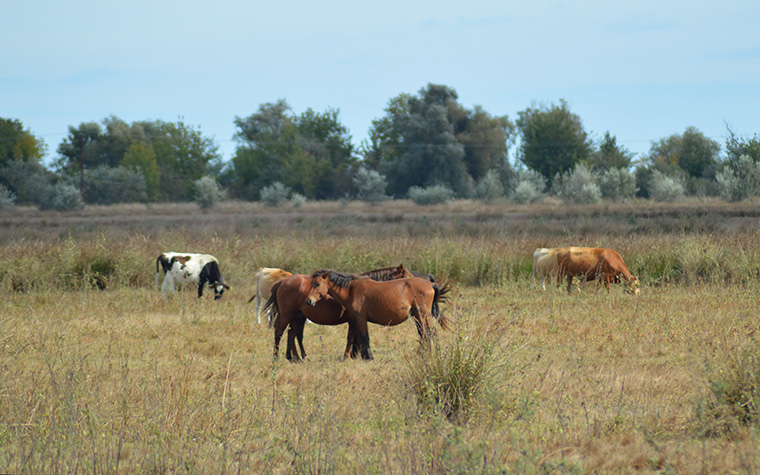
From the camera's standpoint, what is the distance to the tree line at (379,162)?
184 feet

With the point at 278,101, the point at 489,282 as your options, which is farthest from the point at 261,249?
the point at 278,101

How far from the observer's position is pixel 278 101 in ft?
284

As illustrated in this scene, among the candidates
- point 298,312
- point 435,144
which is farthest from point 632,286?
point 435,144

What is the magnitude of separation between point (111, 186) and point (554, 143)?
38.9 metres

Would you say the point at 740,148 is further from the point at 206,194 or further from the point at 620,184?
the point at 206,194

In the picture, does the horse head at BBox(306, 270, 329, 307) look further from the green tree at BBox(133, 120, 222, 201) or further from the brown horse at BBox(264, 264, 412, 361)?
the green tree at BBox(133, 120, 222, 201)

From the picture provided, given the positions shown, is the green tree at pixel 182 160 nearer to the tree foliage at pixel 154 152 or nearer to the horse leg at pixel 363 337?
the tree foliage at pixel 154 152

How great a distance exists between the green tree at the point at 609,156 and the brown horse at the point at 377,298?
60443 mm

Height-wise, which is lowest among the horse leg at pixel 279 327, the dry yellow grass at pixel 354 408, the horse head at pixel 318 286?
the dry yellow grass at pixel 354 408

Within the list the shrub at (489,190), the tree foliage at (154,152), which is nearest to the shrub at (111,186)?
the tree foliage at (154,152)

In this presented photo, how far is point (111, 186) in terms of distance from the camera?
202ft

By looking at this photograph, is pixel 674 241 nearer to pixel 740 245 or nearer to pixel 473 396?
pixel 740 245

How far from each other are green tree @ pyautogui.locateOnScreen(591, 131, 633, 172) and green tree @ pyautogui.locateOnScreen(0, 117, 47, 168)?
162 ft

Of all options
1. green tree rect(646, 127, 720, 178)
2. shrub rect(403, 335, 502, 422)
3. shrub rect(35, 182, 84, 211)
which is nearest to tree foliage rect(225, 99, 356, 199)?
shrub rect(35, 182, 84, 211)
